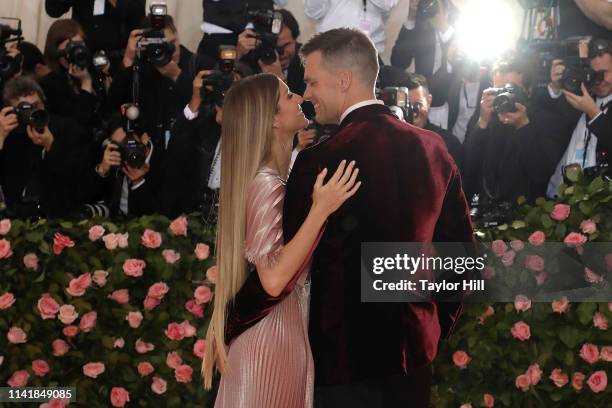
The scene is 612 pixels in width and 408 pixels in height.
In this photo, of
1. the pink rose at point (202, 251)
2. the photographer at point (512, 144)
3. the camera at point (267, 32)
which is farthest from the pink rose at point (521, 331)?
the camera at point (267, 32)

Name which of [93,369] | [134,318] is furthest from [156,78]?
[93,369]

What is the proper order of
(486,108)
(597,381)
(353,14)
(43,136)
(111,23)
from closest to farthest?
(597,381)
(486,108)
(43,136)
(111,23)
(353,14)

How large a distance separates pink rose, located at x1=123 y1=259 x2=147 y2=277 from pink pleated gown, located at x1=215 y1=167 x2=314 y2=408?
4.96 feet

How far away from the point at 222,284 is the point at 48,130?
2992mm

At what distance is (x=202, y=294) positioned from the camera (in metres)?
4.41

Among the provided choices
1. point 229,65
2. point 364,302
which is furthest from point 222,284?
point 229,65

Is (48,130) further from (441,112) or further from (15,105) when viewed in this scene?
(441,112)

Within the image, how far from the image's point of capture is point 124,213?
18.7 feet

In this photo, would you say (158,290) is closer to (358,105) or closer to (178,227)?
(178,227)

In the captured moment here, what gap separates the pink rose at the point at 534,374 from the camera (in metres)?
4.16

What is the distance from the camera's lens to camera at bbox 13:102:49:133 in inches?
224

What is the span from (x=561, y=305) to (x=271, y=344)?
5.33ft

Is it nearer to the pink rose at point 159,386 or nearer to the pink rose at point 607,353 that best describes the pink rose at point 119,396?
the pink rose at point 159,386

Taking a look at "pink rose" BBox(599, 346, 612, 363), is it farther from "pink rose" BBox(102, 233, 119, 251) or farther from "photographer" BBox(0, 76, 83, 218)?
"photographer" BBox(0, 76, 83, 218)
